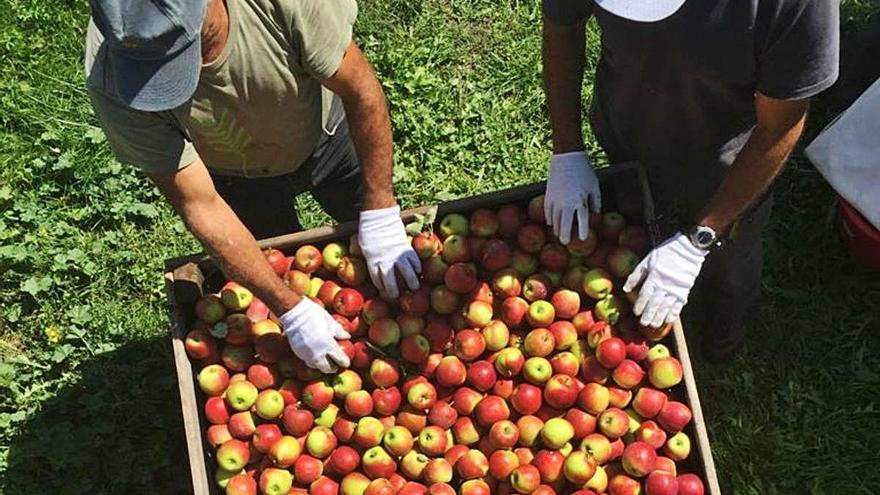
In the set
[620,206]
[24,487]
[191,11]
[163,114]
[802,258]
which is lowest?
[24,487]

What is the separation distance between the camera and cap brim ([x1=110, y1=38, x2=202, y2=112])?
2.42 meters

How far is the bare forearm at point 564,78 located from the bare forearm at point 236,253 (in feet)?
3.59

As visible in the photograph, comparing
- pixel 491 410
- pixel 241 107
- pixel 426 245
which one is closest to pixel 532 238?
pixel 426 245

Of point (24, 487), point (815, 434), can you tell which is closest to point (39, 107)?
point (24, 487)

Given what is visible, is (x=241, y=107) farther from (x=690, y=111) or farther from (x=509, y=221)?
(x=690, y=111)

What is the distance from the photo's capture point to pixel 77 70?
524 centimetres

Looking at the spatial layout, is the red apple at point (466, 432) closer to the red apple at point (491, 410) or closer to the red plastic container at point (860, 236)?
the red apple at point (491, 410)

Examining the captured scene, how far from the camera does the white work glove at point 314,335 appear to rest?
9.00 ft

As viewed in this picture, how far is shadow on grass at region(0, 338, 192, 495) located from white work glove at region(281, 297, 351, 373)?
163cm

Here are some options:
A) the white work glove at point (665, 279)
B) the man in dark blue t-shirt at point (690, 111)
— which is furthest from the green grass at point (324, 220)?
the white work glove at point (665, 279)

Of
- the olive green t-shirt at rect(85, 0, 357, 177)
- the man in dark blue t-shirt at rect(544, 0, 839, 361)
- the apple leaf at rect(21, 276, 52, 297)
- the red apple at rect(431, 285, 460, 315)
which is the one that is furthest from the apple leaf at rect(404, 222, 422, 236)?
the apple leaf at rect(21, 276, 52, 297)

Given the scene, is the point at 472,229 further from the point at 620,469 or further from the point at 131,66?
the point at 131,66

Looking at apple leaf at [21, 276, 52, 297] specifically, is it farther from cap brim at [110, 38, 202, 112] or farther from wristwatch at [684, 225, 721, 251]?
wristwatch at [684, 225, 721, 251]

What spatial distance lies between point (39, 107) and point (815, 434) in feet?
14.4
